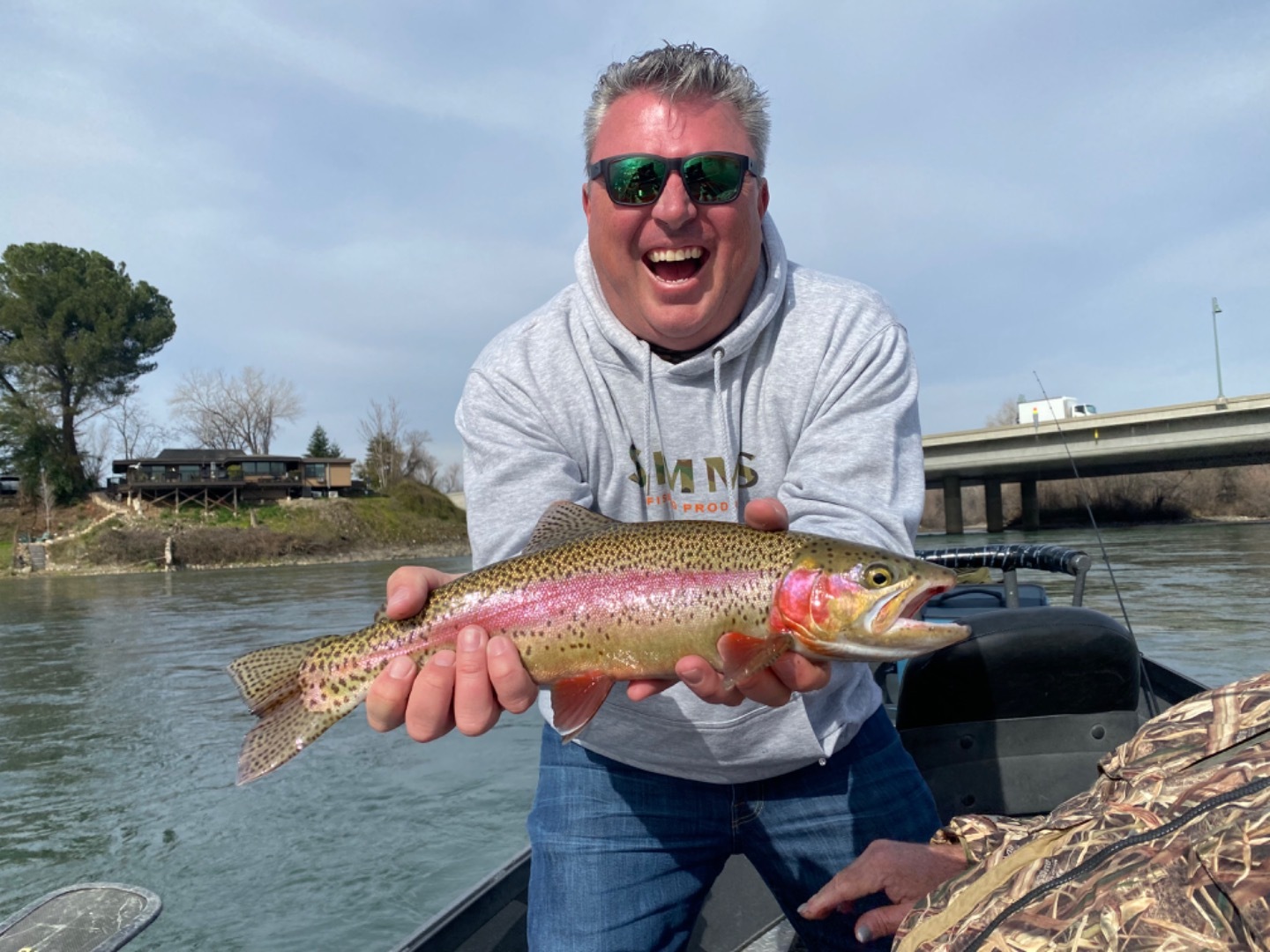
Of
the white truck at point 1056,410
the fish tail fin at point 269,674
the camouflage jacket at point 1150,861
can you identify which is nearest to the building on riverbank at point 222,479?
the white truck at point 1056,410

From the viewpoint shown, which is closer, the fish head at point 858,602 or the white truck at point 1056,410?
the fish head at point 858,602

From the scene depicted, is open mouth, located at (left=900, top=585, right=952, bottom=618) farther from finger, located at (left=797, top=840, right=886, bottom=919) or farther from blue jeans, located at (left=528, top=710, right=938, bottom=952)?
blue jeans, located at (left=528, top=710, right=938, bottom=952)

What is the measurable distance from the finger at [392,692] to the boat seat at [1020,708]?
240 centimetres

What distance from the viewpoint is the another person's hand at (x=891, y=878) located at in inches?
98.3

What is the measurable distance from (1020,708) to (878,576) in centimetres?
197

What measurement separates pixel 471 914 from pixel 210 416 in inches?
3915

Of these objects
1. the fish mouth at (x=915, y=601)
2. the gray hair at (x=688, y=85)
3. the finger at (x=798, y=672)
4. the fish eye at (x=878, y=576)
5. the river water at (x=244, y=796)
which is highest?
the gray hair at (x=688, y=85)

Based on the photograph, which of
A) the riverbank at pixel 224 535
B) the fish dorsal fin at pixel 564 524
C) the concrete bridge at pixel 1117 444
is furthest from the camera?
the riverbank at pixel 224 535

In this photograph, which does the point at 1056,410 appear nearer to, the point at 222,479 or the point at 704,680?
the point at 704,680

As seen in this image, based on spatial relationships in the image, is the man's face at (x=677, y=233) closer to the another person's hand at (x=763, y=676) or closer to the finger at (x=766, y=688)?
the another person's hand at (x=763, y=676)

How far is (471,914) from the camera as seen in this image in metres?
4.29

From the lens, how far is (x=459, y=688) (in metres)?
2.65

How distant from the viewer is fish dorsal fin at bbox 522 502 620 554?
2.90 m

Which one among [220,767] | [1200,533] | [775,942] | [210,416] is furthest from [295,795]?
[210,416]
